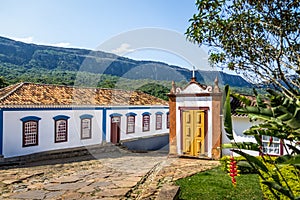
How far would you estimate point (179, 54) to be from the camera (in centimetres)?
1244

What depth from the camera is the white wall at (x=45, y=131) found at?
43.7 feet

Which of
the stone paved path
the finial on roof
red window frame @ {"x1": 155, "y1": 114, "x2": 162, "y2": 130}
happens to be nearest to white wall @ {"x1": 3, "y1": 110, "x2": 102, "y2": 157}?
the stone paved path

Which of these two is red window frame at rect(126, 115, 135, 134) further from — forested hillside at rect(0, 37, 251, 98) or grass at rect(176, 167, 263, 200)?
grass at rect(176, 167, 263, 200)

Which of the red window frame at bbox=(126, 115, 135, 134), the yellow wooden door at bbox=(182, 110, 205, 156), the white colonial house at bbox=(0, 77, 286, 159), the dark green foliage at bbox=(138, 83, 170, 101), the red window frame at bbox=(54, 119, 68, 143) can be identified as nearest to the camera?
the white colonial house at bbox=(0, 77, 286, 159)

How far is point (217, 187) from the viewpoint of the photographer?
7590 mm

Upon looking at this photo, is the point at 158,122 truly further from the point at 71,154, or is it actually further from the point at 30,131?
the point at 30,131

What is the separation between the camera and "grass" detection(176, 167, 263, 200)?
682cm

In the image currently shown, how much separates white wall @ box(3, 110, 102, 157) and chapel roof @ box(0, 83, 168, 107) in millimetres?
449

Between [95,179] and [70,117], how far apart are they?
7024 mm

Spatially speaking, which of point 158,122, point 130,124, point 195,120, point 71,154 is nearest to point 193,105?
point 195,120

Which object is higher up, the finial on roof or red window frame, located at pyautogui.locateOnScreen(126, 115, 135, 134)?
the finial on roof

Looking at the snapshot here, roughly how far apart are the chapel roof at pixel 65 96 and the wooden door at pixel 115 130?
92cm

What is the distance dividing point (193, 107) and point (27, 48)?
111 ft

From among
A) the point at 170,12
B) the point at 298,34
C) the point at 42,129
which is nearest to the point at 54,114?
the point at 42,129
